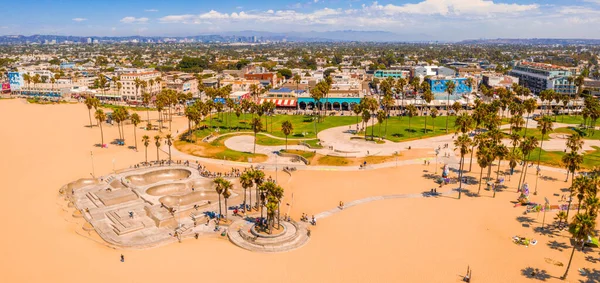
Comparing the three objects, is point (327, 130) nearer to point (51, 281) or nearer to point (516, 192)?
point (516, 192)

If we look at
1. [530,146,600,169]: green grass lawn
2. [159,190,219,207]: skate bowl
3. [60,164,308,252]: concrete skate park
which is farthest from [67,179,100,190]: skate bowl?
[530,146,600,169]: green grass lawn

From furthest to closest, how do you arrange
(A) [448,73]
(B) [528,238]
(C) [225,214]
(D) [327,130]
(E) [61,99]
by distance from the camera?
(A) [448,73]
(E) [61,99]
(D) [327,130]
(C) [225,214]
(B) [528,238]

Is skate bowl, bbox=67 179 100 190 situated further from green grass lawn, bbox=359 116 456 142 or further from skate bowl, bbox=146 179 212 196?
green grass lawn, bbox=359 116 456 142

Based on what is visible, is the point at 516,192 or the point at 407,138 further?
the point at 407,138

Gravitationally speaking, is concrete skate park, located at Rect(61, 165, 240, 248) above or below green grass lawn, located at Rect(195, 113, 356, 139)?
below

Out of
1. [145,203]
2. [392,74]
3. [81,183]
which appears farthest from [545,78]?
[81,183]

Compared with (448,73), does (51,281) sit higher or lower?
lower

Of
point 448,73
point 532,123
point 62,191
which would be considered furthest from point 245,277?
point 448,73

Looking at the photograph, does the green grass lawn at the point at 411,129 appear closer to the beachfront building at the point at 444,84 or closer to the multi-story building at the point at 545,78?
the beachfront building at the point at 444,84
